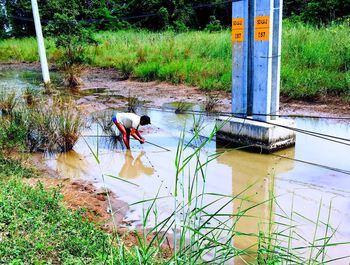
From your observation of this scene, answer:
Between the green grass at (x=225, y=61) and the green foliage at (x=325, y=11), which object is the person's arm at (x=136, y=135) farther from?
the green foliage at (x=325, y=11)

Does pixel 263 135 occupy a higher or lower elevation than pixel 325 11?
lower

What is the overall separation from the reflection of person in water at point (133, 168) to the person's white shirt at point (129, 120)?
0.52 m

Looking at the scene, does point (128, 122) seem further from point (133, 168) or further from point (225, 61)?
point (225, 61)

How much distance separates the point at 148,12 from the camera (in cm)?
3173

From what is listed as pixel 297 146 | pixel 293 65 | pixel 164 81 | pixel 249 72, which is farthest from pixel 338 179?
pixel 164 81

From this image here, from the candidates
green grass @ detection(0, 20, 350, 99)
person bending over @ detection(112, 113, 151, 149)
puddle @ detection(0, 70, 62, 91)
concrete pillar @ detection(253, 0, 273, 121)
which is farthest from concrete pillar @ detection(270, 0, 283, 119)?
puddle @ detection(0, 70, 62, 91)

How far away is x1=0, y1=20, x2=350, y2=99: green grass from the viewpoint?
10414 millimetres

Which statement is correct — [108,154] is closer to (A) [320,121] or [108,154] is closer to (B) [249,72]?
(B) [249,72]

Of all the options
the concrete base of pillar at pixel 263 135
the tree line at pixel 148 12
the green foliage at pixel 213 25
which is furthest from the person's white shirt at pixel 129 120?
the green foliage at pixel 213 25

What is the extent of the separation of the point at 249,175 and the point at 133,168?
6.05ft

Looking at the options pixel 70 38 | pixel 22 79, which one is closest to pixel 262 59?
pixel 22 79

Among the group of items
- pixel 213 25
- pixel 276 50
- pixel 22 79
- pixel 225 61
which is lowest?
pixel 22 79

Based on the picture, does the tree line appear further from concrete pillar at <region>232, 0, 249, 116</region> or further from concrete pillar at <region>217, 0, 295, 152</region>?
concrete pillar at <region>217, 0, 295, 152</region>

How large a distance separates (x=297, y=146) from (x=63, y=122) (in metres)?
4.10
